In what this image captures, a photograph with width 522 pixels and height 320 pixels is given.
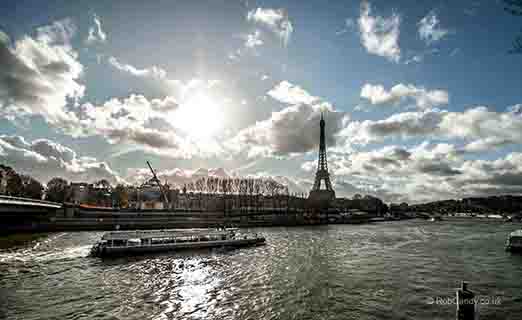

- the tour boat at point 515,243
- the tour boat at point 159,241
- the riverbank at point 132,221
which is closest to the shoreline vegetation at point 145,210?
the riverbank at point 132,221

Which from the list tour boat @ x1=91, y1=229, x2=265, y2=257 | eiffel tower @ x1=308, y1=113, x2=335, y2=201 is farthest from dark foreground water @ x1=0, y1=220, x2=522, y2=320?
eiffel tower @ x1=308, y1=113, x2=335, y2=201

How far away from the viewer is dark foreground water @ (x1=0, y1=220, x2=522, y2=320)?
1686cm

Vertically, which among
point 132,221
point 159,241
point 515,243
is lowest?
point 132,221

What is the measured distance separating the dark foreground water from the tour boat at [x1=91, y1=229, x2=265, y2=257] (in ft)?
9.86

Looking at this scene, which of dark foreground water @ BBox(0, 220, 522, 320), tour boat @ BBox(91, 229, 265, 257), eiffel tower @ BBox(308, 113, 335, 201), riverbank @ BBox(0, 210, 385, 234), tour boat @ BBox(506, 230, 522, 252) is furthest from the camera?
eiffel tower @ BBox(308, 113, 335, 201)

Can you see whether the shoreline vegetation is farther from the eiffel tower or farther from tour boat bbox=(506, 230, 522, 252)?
tour boat bbox=(506, 230, 522, 252)

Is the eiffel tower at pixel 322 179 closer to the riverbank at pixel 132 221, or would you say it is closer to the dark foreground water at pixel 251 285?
the riverbank at pixel 132 221

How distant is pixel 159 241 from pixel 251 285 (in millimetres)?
22307

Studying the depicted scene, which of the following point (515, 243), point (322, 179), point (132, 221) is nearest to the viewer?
point (515, 243)

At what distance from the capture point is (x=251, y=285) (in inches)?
875

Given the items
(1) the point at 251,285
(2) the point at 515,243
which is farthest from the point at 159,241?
(2) the point at 515,243

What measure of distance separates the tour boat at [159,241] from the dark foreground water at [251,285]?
3006 mm

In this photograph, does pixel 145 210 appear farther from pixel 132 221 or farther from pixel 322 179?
pixel 322 179

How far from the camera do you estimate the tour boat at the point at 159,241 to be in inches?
1393
